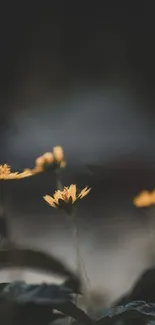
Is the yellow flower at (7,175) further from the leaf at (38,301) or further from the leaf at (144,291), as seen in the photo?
the leaf at (144,291)

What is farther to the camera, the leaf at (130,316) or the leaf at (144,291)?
the leaf at (144,291)

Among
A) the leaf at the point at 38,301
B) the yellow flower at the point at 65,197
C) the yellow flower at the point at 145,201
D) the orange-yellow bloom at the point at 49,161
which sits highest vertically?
the orange-yellow bloom at the point at 49,161

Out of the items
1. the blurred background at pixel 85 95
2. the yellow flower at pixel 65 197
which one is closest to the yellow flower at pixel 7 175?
the yellow flower at pixel 65 197

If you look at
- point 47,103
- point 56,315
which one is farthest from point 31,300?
point 47,103

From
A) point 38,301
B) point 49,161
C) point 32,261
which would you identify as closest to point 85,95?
point 49,161

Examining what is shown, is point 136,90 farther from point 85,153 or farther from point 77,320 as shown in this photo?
point 77,320
